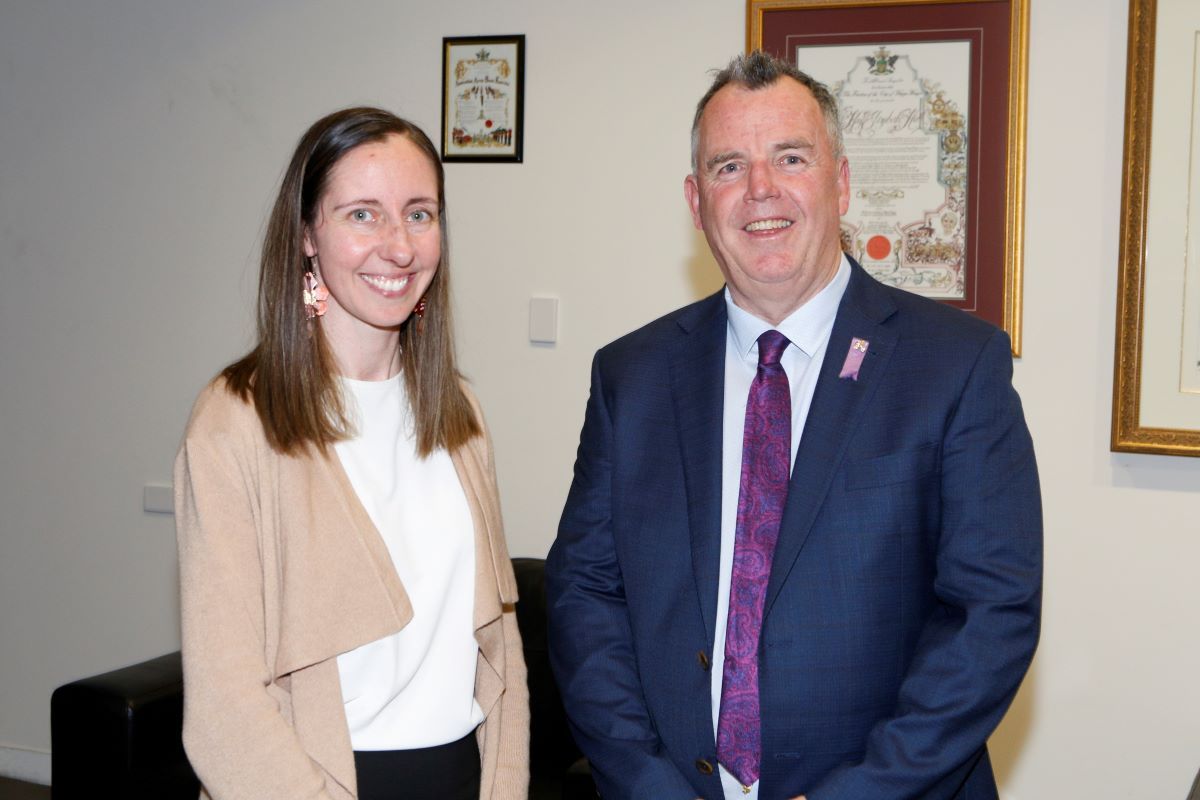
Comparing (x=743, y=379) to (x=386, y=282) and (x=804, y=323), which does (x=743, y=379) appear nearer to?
(x=804, y=323)

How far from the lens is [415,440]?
1850mm

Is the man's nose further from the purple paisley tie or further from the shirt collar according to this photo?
the purple paisley tie

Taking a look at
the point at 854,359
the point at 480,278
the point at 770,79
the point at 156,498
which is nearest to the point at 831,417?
the point at 854,359

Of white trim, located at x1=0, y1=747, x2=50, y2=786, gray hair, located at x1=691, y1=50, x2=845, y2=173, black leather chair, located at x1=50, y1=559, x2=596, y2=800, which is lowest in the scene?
white trim, located at x1=0, y1=747, x2=50, y2=786

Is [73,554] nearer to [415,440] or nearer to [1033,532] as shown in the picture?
[415,440]

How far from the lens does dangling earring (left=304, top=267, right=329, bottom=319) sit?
1770 millimetres

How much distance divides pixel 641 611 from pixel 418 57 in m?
2.14

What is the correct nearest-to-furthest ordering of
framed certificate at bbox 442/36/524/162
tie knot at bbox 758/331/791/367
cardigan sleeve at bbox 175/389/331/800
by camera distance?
cardigan sleeve at bbox 175/389/331/800, tie knot at bbox 758/331/791/367, framed certificate at bbox 442/36/524/162

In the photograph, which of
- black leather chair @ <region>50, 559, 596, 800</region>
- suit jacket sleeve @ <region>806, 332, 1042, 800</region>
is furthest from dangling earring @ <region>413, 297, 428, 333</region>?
black leather chair @ <region>50, 559, 596, 800</region>

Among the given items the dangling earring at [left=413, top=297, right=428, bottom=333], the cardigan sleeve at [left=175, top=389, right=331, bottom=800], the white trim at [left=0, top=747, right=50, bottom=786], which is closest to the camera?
the cardigan sleeve at [left=175, top=389, right=331, bottom=800]

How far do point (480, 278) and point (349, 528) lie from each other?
1.75 metres

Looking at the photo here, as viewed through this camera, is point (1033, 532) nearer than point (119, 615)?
Yes

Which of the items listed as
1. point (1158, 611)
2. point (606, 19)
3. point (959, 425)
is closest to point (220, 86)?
point (606, 19)

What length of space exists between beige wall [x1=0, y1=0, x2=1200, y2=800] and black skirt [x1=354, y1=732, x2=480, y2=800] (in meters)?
1.53
